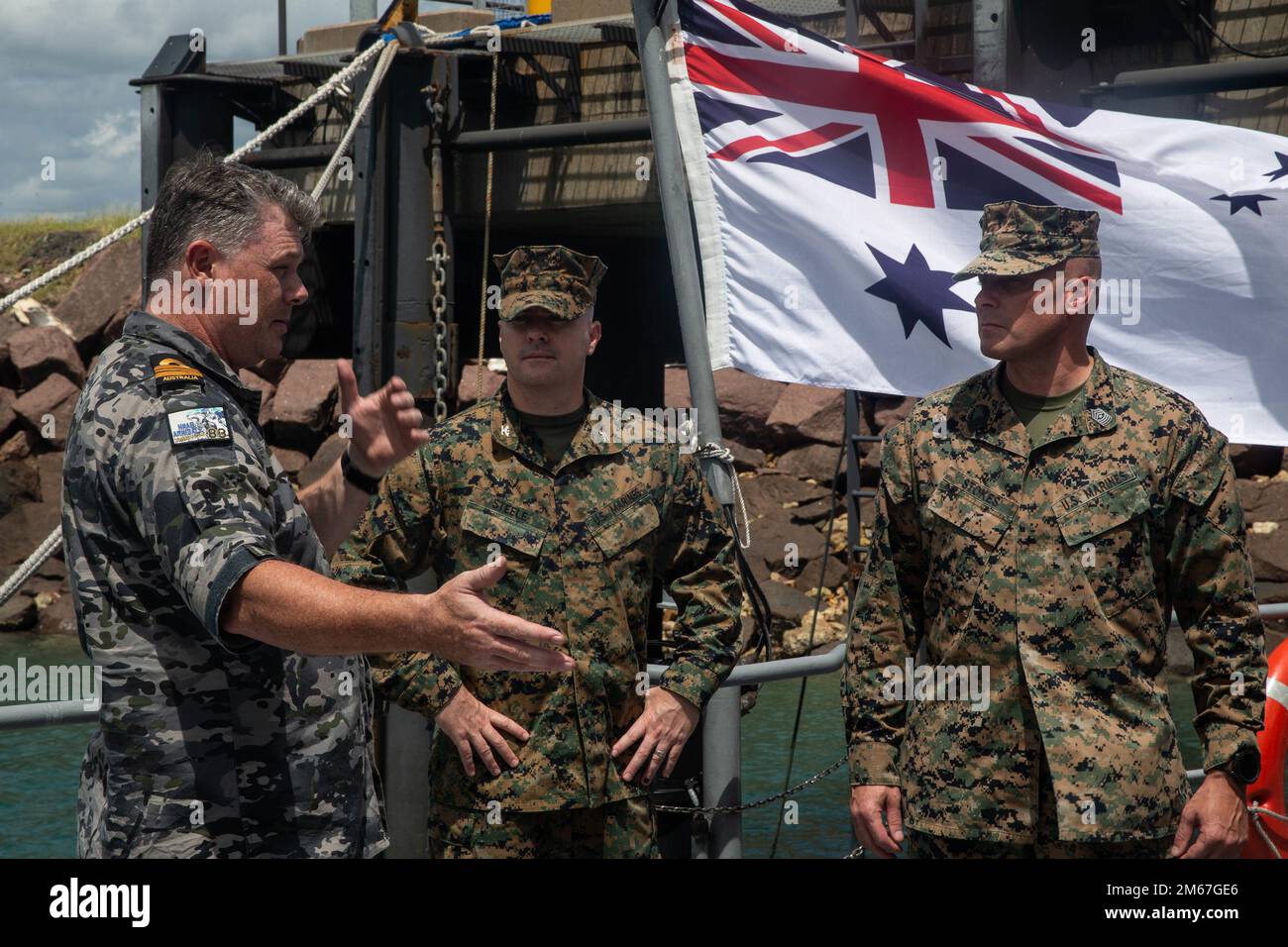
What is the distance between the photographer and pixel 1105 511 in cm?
333

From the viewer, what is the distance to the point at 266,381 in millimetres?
21156

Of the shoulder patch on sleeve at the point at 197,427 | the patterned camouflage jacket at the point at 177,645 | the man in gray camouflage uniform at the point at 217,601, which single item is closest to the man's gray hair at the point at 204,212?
the man in gray camouflage uniform at the point at 217,601

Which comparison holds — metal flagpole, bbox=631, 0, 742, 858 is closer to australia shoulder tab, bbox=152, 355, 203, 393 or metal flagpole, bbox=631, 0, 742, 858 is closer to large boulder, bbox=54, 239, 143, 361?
australia shoulder tab, bbox=152, 355, 203, 393

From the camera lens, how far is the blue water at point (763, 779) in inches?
339

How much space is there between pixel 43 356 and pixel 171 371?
20921mm

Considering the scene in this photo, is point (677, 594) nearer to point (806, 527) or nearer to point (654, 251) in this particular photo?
point (654, 251)

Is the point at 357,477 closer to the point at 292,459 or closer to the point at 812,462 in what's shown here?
the point at 812,462

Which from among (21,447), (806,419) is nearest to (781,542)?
(806,419)

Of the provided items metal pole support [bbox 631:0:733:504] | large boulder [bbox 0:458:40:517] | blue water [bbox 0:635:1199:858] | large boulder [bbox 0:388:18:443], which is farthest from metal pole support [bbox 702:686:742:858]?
large boulder [bbox 0:388:18:443]

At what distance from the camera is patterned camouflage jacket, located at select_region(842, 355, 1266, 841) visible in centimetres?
326

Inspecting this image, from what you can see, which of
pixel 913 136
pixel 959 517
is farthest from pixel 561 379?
pixel 913 136

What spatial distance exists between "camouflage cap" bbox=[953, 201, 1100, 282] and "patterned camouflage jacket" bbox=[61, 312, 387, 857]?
179 centimetres

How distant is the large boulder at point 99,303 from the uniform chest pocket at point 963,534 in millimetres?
20367
